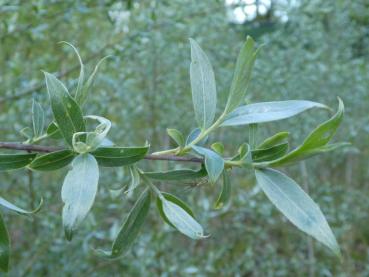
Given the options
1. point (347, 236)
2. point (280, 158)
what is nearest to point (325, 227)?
point (280, 158)

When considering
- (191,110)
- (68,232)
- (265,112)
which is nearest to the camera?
(68,232)

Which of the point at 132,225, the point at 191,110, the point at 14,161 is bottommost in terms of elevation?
the point at 191,110

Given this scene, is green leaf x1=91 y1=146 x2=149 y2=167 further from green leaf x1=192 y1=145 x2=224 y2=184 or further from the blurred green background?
the blurred green background

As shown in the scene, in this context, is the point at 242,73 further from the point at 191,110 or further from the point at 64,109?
the point at 191,110

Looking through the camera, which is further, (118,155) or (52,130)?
(52,130)

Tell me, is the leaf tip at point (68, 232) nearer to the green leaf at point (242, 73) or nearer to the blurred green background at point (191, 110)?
the green leaf at point (242, 73)

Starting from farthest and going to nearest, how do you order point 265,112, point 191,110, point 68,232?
point 191,110
point 265,112
point 68,232

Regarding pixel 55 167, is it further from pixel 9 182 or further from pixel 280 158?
pixel 9 182

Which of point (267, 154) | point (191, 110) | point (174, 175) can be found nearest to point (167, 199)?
point (174, 175)
